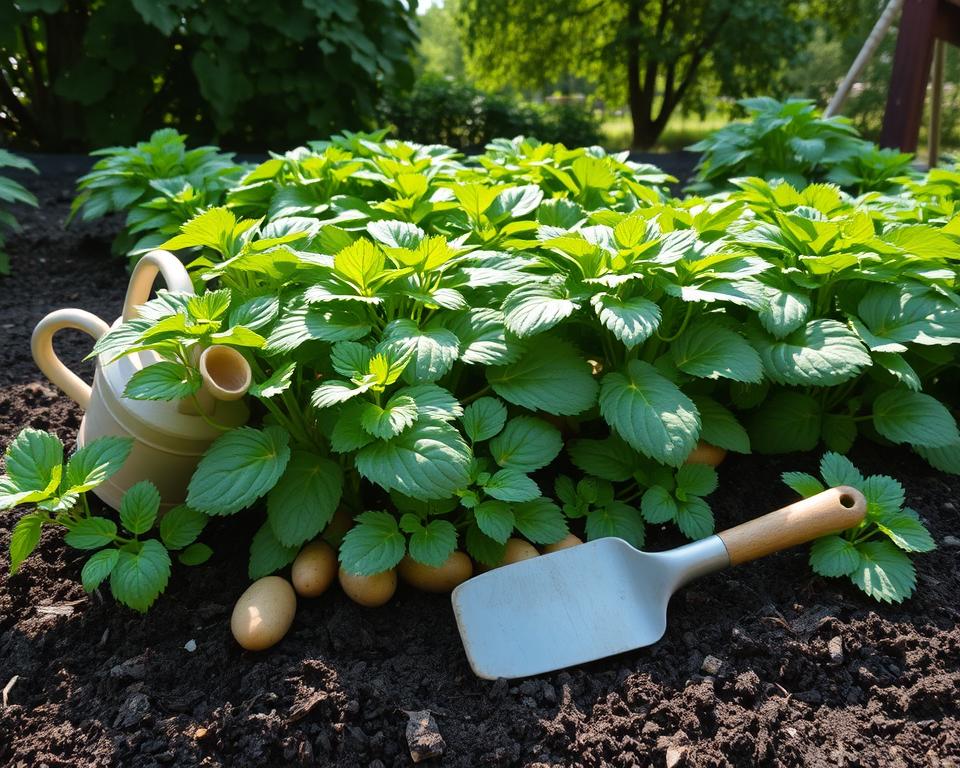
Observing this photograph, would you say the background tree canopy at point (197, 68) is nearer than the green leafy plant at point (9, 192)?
No

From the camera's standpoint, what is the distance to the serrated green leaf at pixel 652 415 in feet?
5.13

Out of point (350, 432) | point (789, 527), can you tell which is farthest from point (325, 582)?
point (789, 527)

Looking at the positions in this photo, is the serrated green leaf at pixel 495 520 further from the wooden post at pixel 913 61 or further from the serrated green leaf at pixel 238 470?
the wooden post at pixel 913 61

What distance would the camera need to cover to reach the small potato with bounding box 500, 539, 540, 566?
5.39 feet

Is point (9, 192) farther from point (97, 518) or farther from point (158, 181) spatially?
point (97, 518)

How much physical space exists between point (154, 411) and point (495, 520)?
2.44 ft

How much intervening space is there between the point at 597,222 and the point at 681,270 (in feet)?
1.38

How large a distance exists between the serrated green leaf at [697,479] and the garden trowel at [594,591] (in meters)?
0.16

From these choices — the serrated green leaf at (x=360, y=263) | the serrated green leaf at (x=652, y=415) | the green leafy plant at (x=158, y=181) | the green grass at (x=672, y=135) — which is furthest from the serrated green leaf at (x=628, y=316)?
the green grass at (x=672, y=135)

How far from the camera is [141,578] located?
4.74ft

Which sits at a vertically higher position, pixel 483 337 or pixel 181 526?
pixel 483 337

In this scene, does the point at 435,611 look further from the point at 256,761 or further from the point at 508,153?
the point at 508,153

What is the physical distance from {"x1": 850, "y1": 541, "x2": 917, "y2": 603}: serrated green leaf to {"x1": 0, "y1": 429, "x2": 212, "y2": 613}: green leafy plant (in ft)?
4.47

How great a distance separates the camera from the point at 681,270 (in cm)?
177
